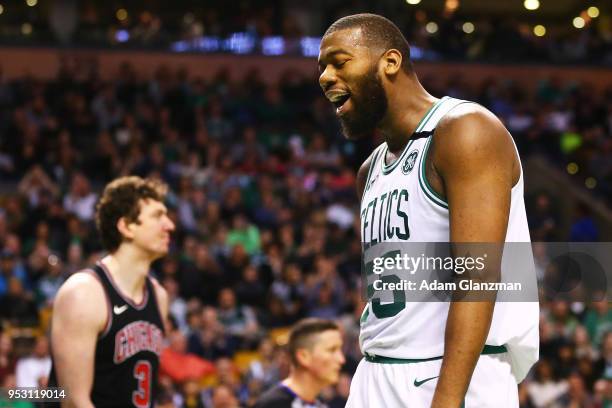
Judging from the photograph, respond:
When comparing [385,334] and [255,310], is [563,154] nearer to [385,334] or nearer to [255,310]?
[255,310]

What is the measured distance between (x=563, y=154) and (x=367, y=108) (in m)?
15.7

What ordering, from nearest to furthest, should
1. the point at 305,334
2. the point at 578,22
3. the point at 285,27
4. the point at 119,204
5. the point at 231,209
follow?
the point at 119,204 → the point at 305,334 → the point at 231,209 → the point at 285,27 → the point at 578,22

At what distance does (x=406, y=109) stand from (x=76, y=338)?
91.7 inches

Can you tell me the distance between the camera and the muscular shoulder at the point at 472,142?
2857mm

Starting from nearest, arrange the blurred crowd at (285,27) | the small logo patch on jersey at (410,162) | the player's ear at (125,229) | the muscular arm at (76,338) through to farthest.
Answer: the small logo patch on jersey at (410,162), the muscular arm at (76,338), the player's ear at (125,229), the blurred crowd at (285,27)

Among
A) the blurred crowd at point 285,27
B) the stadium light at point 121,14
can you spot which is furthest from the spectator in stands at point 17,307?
the stadium light at point 121,14

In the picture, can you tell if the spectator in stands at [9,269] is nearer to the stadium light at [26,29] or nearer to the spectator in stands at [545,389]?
the spectator in stands at [545,389]

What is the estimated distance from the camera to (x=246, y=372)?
412 inches

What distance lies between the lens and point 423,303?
3.09 metres

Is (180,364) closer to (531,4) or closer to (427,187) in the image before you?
(427,187)

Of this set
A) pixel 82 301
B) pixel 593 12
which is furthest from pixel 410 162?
pixel 593 12

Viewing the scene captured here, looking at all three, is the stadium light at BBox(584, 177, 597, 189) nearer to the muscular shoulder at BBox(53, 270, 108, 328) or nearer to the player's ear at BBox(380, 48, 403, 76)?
the muscular shoulder at BBox(53, 270, 108, 328)

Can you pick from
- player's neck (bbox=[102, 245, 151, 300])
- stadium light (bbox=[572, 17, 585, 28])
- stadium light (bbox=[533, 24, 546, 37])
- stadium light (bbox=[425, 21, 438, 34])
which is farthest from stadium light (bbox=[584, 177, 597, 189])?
player's neck (bbox=[102, 245, 151, 300])

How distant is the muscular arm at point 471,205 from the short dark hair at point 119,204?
274cm
